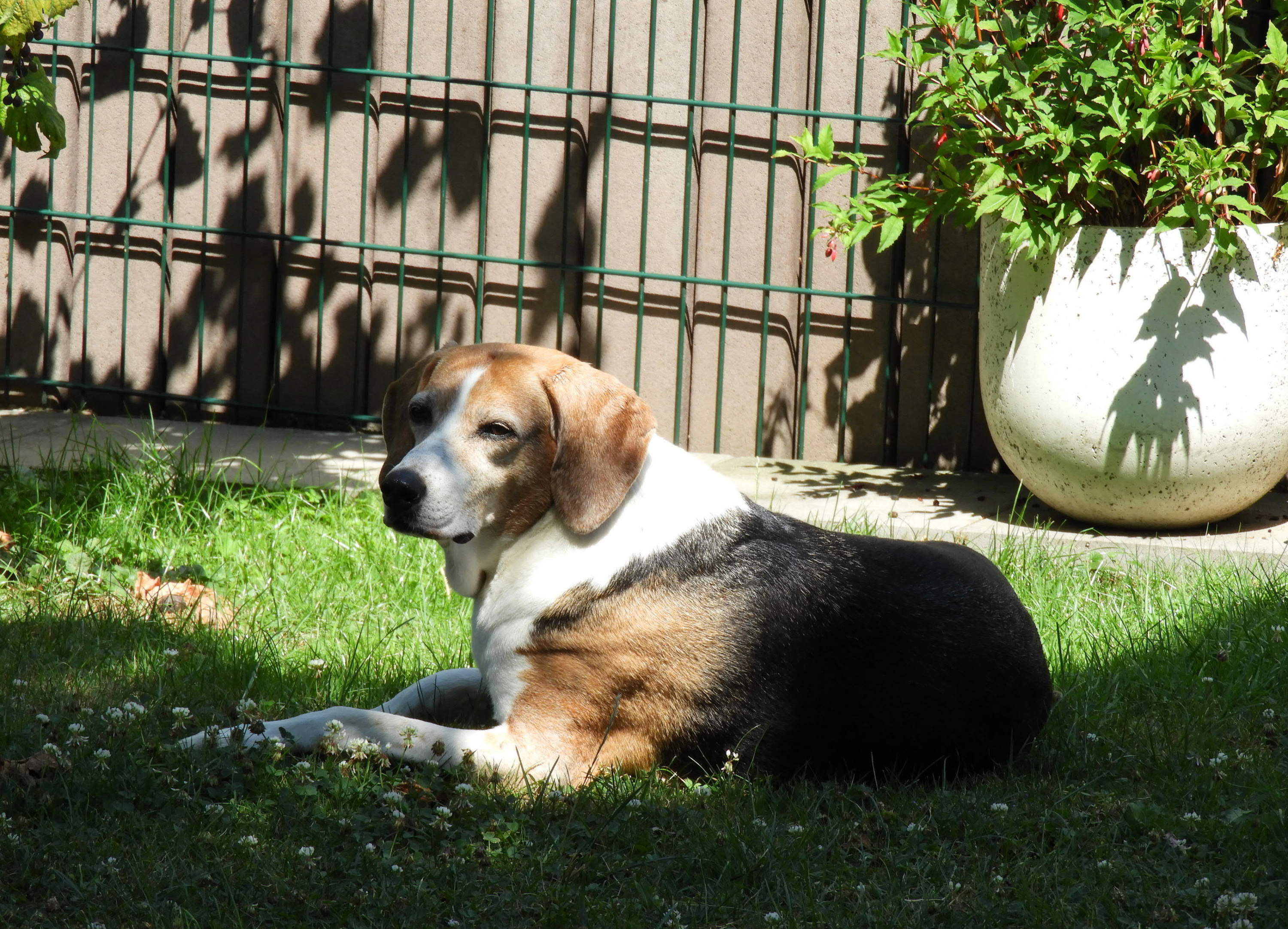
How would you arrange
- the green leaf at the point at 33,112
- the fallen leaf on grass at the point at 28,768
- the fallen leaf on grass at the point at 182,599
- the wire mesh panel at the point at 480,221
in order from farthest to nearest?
1. the wire mesh panel at the point at 480,221
2. the fallen leaf on grass at the point at 182,599
3. the green leaf at the point at 33,112
4. the fallen leaf on grass at the point at 28,768

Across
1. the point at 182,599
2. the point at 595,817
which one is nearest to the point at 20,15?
the point at 182,599

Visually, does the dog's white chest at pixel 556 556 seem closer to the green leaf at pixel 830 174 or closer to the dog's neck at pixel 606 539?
the dog's neck at pixel 606 539

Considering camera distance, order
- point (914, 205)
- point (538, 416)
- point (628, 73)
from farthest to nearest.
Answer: point (628, 73) → point (914, 205) → point (538, 416)

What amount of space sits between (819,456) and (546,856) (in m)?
4.37

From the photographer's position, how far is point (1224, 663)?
416 cm

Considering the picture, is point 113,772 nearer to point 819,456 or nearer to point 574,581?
point 574,581

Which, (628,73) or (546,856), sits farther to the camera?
(628,73)

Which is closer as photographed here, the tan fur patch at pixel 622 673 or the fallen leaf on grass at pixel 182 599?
the tan fur patch at pixel 622 673

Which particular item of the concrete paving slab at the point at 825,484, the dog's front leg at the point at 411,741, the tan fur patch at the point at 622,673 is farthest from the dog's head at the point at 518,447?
the concrete paving slab at the point at 825,484

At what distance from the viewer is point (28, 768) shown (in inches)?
118

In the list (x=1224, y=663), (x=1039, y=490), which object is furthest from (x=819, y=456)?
(x=1224, y=663)

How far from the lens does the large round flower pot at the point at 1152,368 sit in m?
5.33

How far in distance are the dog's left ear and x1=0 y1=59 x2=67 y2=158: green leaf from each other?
2.13 metres

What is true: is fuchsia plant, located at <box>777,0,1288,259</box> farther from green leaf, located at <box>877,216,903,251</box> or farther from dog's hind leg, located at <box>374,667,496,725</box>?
dog's hind leg, located at <box>374,667,496,725</box>
